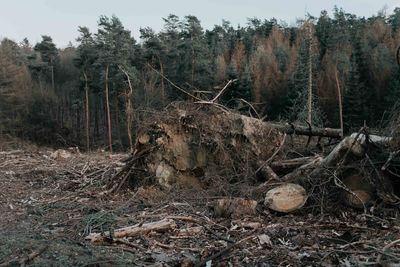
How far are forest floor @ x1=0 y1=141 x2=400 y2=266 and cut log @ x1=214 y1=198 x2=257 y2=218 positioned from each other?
0.39 feet

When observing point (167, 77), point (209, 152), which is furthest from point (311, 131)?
point (167, 77)

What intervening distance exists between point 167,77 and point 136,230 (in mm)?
38042

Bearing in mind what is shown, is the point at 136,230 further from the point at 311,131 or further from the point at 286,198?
the point at 311,131

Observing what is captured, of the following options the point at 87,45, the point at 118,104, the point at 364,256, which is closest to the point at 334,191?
the point at 364,256

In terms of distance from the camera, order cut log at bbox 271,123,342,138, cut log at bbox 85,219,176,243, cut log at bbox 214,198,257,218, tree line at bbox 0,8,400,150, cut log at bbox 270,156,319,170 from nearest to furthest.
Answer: cut log at bbox 85,219,176,243 < cut log at bbox 214,198,257,218 < cut log at bbox 270,156,319,170 < cut log at bbox 271,123,342,138 < tree line at bbox 0,8,400,150

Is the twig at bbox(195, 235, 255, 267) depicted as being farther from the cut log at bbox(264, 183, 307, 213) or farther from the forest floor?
the cut log at bbox(264, 183, 307, 213)

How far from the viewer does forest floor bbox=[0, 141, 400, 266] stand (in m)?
4.90

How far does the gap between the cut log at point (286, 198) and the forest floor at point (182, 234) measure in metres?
0.11

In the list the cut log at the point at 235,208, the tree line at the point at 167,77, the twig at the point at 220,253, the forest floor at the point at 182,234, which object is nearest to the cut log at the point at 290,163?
the forest floor at the point at 182,234

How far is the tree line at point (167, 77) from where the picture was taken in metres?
37.8

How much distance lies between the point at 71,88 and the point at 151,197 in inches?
1957

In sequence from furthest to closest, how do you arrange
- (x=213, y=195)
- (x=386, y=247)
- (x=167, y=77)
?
1. (x=167, y=77)
2. (x=213, y=195)
3. (x=386, y=247)

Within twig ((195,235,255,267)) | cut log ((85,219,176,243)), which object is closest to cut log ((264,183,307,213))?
twig ((195,235,255,267))

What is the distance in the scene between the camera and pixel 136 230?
231 inches
